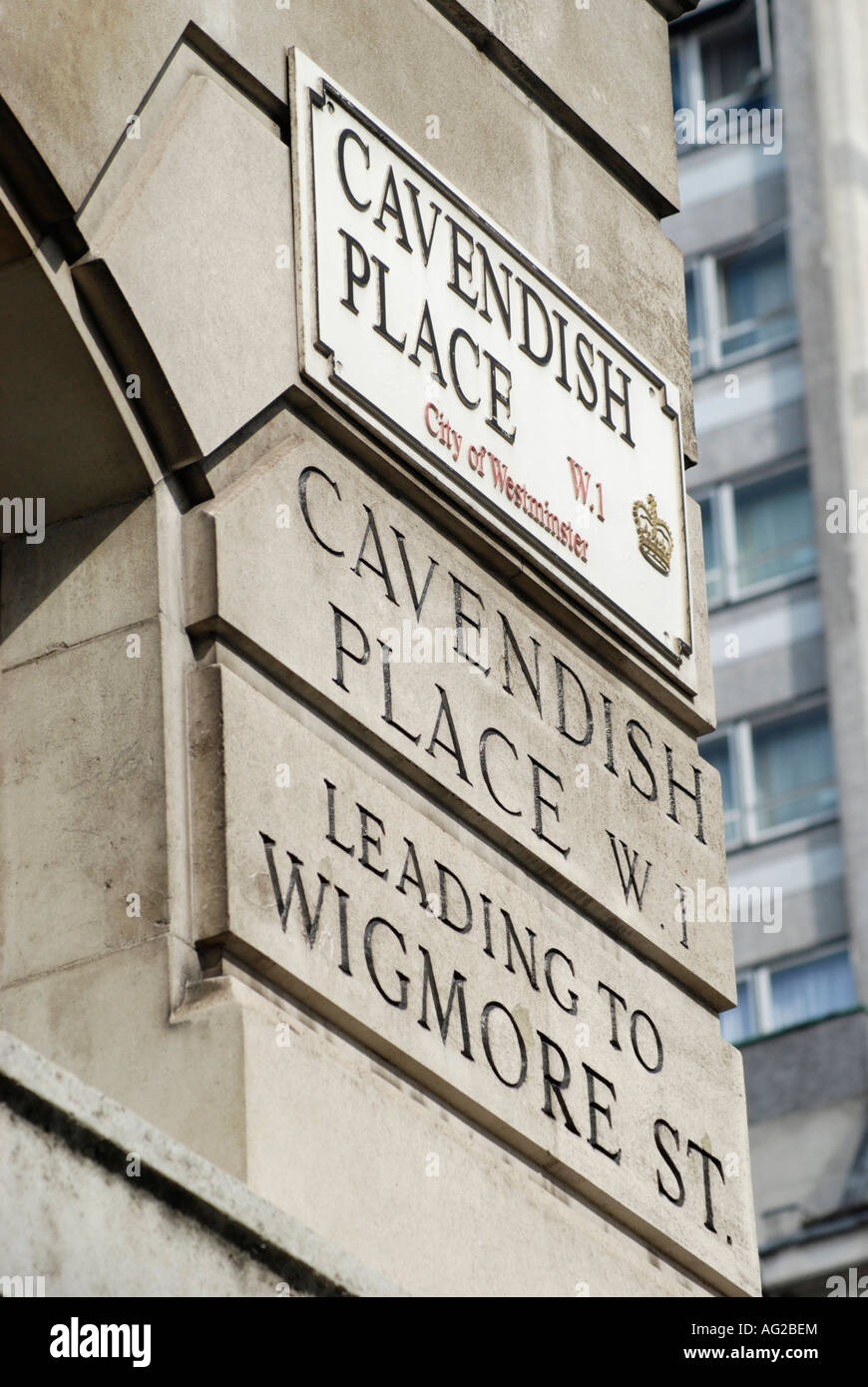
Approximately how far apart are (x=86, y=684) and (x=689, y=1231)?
198cm

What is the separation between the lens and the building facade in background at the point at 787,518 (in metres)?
29.2

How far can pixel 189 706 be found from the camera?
19.8ft

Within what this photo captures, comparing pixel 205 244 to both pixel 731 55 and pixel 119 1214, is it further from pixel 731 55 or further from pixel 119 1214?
pixel 731 55

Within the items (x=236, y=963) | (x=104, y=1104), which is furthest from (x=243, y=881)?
(x=104, y=1104)

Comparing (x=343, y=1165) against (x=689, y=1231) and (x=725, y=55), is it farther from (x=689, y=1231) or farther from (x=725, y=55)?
(x=725, y=55)

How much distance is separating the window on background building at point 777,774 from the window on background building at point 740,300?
4.64 meters

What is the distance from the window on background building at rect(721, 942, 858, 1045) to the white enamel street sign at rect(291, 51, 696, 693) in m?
23.1

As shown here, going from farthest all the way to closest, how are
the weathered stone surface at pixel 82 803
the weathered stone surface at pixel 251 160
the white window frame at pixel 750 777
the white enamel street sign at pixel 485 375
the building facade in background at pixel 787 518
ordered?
the white window frame at pixel 750 777, the building facade in background at pixel 787 518, the white enamel street sign at pixel 485 375, the weathered stone surface at pixel 251 160, the weathered stone surface at pixel 82 803

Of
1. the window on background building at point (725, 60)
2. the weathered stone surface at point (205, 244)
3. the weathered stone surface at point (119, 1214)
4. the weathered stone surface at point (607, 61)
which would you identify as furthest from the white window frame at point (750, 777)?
the weathered stone surface at point (119, 1214)

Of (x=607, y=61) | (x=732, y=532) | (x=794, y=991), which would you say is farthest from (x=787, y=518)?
(x=607, y=61)

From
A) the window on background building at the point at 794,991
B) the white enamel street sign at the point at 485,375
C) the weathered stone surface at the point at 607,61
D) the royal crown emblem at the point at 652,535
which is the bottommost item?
the window on background building at the point at 794,991

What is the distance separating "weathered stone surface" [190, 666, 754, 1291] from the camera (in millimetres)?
5977

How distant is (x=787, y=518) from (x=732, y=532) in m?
0.65

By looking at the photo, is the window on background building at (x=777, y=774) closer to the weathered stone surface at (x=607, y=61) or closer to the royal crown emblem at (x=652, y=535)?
the weathered stone surface at (x=607, y=61)
